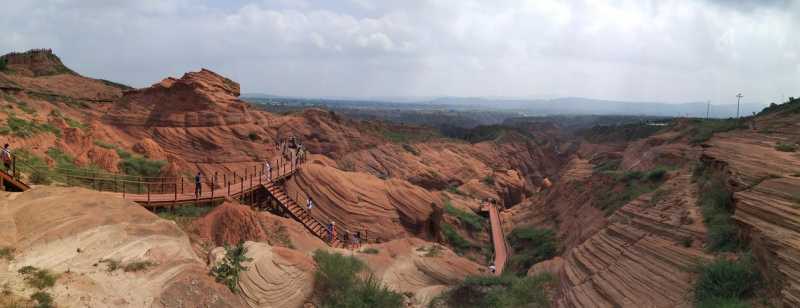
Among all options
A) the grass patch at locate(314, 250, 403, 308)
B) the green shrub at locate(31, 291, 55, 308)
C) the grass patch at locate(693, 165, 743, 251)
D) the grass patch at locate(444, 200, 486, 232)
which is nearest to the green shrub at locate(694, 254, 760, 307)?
the grass patch at locate(693, 165, 743, 251)

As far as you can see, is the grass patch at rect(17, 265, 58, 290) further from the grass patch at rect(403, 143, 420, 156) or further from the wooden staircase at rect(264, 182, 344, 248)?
the grass patch at rect(403, 143, 420, 156)

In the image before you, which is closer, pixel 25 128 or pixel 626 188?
pixel 25 128

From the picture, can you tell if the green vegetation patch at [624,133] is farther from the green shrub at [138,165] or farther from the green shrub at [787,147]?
the green shrub at [138,165]

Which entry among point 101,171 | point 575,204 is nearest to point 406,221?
point 575,204

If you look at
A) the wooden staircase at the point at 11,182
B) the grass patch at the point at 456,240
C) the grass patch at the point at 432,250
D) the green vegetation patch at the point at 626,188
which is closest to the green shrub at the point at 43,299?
the wooden staircase at the point at 11,182

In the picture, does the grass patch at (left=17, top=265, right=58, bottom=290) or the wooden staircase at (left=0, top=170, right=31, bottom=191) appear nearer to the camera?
the grass patch at (left=17, top=265, right=58, bottom=290)

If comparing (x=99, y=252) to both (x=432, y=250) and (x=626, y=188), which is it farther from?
(x=626, y=188)

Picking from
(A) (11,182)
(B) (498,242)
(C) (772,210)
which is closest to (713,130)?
(B) (498,242)
